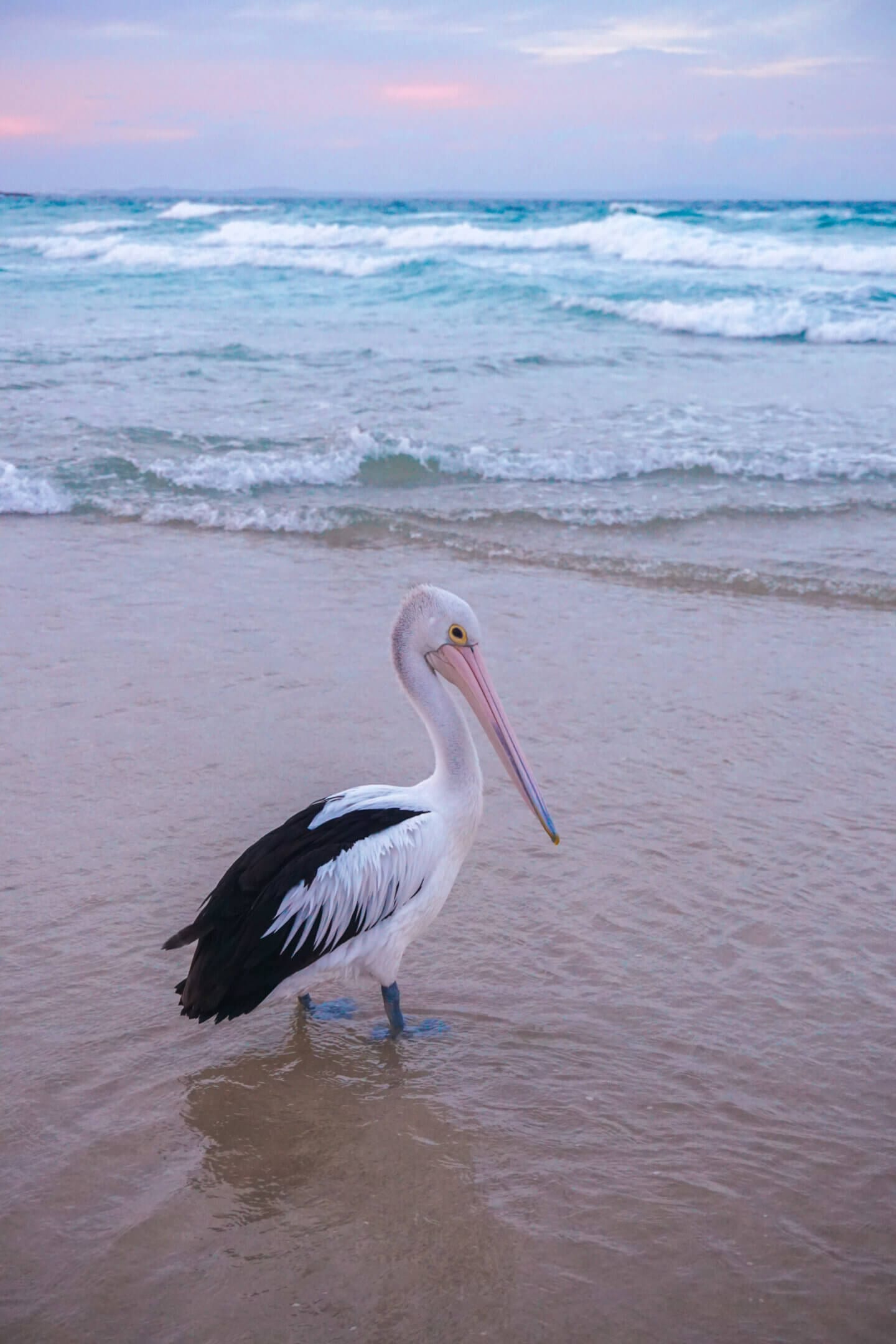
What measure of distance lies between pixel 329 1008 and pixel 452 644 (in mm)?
1076

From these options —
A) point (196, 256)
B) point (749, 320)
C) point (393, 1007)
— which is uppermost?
point (196, 256)

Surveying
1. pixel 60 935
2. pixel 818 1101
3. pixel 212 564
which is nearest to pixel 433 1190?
pixel 818 1101

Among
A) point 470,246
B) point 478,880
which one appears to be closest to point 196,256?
point 470,246

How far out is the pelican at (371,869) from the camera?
2900mm

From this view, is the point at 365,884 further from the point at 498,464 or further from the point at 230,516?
the point at 498,464

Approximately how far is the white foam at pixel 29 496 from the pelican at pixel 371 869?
4.92m

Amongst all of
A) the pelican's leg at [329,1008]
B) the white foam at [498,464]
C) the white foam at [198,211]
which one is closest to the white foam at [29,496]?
the white foam at [498,464]

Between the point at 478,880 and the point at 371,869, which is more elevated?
the point at 371,869

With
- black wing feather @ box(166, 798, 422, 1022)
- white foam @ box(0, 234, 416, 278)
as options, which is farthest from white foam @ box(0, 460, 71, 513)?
white foam @ box(0, 234, 416, 278)

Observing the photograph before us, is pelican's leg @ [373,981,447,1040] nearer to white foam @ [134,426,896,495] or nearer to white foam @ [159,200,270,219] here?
white foam @ [134,426,896,495]

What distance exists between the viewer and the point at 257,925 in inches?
114

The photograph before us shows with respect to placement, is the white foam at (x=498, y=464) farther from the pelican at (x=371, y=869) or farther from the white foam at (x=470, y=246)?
the white foam at (x=470, y=246)

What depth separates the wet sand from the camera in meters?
2.35

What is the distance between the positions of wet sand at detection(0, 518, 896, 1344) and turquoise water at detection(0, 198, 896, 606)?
1924 mm
